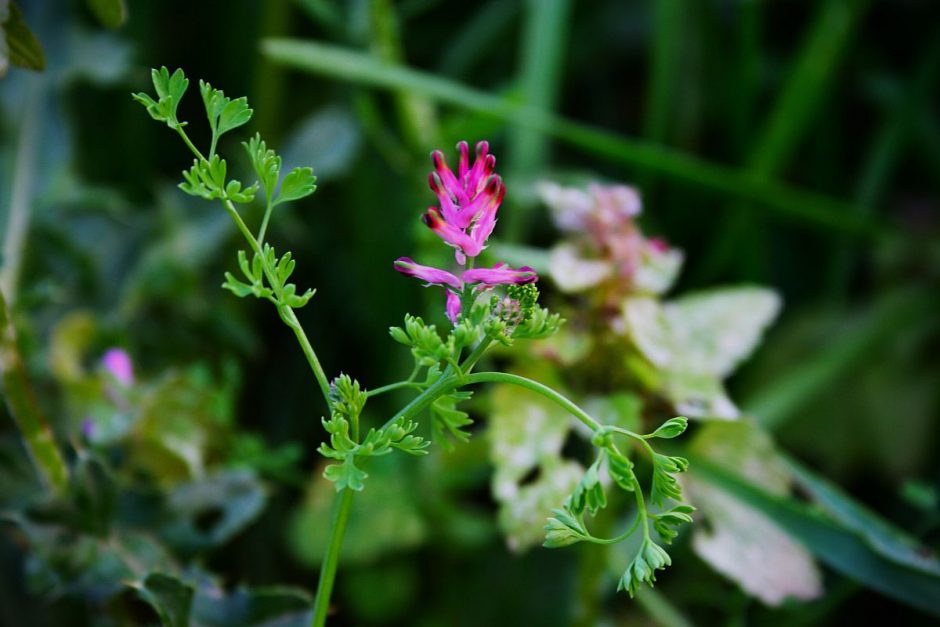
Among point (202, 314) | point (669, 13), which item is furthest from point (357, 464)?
point (669, 13)

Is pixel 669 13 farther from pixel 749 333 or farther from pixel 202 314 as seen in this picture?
pixel 202 314

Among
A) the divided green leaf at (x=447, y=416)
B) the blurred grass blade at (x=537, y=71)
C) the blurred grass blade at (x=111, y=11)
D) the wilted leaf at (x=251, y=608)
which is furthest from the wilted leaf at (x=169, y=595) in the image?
the blurred grass blade at (x=537, y=71)

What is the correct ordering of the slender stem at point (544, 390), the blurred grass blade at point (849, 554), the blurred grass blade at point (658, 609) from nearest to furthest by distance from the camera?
1. the slender stem at point (544, 390)
2. the blurred grass blade at point (849, 554)
3. the blurred grass blade at point (658, 609)

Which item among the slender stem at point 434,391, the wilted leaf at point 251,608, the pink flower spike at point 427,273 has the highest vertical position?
the pink flower spike at point 427,273

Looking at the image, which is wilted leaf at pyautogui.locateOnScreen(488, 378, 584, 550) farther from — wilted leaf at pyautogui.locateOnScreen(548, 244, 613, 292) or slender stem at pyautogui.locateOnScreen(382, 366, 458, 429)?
slender stem at pyautogui.locateOnScreen(382, 366, 458, 429)

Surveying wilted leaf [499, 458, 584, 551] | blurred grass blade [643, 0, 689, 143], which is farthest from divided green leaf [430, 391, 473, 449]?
blurred grass blade [643, 0, 689, 143]

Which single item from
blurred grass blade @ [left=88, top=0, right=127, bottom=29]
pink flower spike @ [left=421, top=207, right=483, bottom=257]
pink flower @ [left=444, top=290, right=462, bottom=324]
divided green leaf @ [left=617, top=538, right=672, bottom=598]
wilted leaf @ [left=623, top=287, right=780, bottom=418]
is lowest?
wilted leaf @ [left=623, top=287, right=780, bottom=418]

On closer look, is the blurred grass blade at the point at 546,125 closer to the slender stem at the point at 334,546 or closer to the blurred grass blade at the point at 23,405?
the blurred grass blade at the point at 23,405
